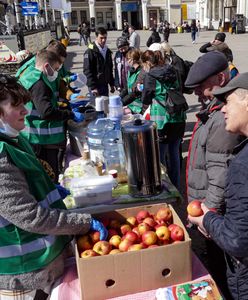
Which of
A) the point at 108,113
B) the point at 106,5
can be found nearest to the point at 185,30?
the point at 106,5

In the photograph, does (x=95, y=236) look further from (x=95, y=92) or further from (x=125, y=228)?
(x=95, y=92)

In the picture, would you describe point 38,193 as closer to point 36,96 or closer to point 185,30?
point 36,96

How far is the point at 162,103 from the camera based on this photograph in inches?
157

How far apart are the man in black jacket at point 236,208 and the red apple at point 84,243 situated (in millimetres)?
623

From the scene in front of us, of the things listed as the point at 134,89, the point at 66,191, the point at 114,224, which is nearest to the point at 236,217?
the point at 114,224

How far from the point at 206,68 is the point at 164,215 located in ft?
3.44

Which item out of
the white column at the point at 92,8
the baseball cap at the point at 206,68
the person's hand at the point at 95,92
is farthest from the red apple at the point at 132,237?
the white column at the point at 92,8

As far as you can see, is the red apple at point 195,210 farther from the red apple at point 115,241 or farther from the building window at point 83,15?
the building window at point 83,15

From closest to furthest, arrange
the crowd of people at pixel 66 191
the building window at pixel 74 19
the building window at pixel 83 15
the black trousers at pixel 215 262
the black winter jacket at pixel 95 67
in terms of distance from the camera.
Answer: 1. the crowd of people at pixel 66 191
2. the black trousers at pixel 215 262
3. the black winter jacket at pixel 95 67
4. the building window at pixel 74 19
5. the building window at pixel 83 15

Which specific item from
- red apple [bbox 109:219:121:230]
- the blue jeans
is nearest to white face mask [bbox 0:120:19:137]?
red apple [bbox 109:219:121:230]

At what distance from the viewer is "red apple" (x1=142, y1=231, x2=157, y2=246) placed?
1879 mm

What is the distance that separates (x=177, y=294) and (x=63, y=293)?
1.96 ft

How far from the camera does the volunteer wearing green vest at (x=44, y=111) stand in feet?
12.1

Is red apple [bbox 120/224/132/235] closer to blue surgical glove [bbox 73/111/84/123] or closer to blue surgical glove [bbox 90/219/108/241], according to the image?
blue surgical glove [bbox 90/219/108/241]
